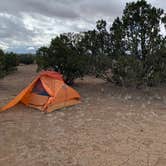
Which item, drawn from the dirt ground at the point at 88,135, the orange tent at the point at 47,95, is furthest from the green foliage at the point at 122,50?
the orange tent at the point at 47,95

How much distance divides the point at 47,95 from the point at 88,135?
94.9 inches

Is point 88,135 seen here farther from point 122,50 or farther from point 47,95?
point 122,50

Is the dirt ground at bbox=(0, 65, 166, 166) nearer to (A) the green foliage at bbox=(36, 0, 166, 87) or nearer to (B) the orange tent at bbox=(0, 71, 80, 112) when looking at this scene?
(B) the orange tent at bbox=(0, 71, 80, 112)

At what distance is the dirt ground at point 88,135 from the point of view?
11.9 feet

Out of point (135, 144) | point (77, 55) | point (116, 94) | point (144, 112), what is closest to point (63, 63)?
point (77, 55)

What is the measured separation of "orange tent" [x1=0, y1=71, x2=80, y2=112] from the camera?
21.0ft

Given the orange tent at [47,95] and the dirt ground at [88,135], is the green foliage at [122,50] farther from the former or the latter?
the orange tent at [47,95]

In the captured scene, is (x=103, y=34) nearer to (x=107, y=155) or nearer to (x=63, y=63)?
(x=63, y=63)

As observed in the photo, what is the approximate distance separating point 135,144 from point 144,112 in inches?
84.5

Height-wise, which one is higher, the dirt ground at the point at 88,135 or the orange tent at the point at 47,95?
the orange tent at the point at 47,95

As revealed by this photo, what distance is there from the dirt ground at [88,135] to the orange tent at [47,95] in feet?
0.70

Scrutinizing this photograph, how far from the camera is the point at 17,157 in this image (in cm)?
365

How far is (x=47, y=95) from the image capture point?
6.60 meters

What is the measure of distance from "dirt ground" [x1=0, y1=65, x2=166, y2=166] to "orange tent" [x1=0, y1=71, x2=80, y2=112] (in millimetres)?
214
